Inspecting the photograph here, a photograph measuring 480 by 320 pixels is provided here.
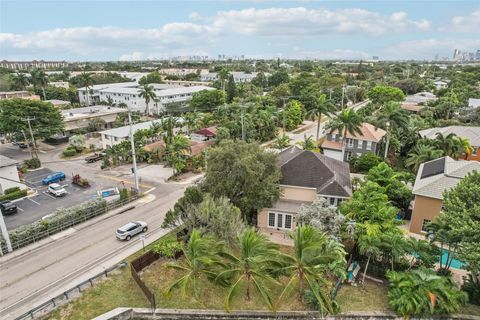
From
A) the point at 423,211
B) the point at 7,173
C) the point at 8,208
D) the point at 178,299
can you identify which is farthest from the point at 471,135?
the point at 7,173

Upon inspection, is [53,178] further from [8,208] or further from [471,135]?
[471,135]

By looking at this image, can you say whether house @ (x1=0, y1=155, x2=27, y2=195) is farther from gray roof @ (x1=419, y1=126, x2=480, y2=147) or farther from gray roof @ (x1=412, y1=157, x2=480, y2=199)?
gray roof @ (x1=419, y1=126, x2=480, y2=147)

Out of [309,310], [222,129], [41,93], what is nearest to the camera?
[309,310]

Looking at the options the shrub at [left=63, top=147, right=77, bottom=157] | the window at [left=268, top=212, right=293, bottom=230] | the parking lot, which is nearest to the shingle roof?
the window at [left=268, top=212, right=293, bottom=230]

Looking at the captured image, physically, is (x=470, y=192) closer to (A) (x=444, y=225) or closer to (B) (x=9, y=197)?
(A) (x=444, y=225)

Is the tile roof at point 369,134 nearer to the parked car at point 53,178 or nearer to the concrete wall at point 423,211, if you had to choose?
the concrete wall at point 423,211

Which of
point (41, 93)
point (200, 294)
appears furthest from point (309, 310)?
point (41, 93)

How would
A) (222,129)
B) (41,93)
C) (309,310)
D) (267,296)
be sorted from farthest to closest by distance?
1. (41,93)
2. (222,129)
3. (309,310)
4. (267,296)
